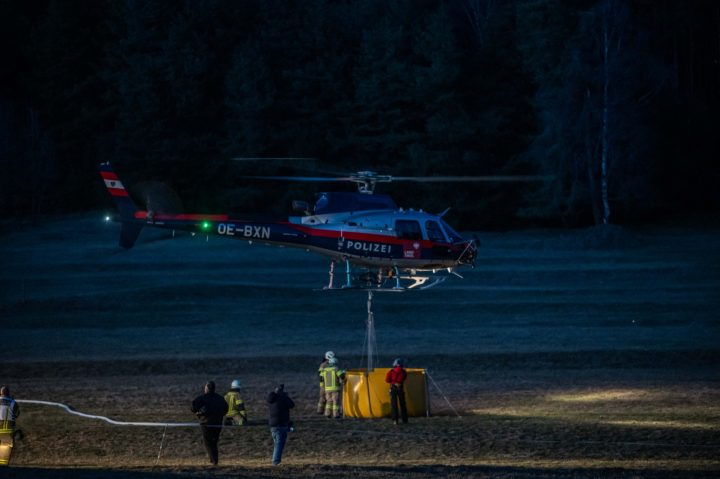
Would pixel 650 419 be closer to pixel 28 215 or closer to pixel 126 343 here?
pixel 126 343

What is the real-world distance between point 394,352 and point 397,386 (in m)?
9.96

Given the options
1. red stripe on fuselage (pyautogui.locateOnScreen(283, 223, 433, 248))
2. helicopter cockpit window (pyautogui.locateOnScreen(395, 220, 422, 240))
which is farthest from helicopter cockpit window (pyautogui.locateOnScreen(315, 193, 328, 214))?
helicopter cockpit window (pyautogui.locateOnScreen(395, 220, 422, 240))

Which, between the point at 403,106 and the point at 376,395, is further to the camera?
the point at 403,106

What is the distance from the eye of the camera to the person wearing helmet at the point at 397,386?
22312 mm

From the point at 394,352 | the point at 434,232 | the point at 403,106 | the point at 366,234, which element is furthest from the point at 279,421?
the point at 403,106

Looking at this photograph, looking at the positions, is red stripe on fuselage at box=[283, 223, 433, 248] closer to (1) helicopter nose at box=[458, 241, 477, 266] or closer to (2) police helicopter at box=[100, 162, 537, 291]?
(2) police helicopter at box=[100, 162, 537, 291]

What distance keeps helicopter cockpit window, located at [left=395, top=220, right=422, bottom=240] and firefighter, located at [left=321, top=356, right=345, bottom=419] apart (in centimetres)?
429

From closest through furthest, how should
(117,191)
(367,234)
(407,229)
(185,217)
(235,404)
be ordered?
(235,404), (367,234), (407,229), (185,217), (117,191)

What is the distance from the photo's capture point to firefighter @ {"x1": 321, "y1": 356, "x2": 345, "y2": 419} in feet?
75.6

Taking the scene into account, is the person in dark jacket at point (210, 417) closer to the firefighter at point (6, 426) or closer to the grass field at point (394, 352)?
the grass field at point (394, 352)

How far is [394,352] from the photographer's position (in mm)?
32469

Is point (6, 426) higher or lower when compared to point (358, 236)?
lower

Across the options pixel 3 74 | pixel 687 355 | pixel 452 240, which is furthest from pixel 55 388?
pixel 3 74

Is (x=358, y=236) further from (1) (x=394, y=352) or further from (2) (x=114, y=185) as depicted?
(1) (x=394, y=352)
